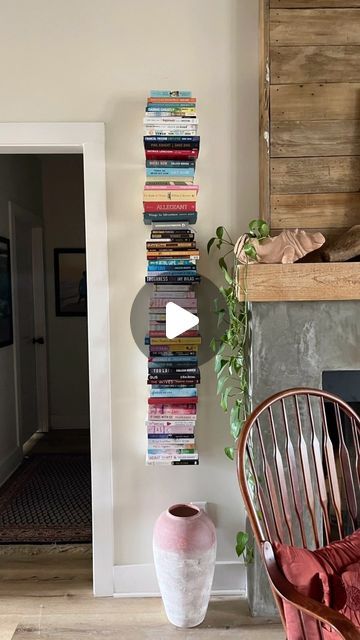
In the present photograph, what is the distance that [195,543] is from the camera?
2.13 meters

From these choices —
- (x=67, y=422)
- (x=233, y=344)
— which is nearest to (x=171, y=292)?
(x=233, y=344)

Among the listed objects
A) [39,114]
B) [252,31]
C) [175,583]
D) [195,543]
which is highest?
[252,31]

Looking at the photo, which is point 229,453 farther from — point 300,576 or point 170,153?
point 170,153

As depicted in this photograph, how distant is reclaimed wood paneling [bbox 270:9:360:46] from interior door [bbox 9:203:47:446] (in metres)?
2.59

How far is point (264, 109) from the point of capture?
7.35 ft

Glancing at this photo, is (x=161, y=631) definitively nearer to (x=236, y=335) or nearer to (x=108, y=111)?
(x=236, y=335)

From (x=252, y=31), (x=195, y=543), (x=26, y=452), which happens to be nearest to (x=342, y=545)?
(x=195, y=543)

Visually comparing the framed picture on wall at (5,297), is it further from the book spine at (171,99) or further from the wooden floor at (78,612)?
the book spine at (171,99)

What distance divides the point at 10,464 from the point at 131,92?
112 inches

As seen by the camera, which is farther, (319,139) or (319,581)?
(319,139)

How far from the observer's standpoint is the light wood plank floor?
7.02 feet

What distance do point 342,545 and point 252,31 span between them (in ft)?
6.78

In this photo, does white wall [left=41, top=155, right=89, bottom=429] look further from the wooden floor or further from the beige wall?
the beige wall
